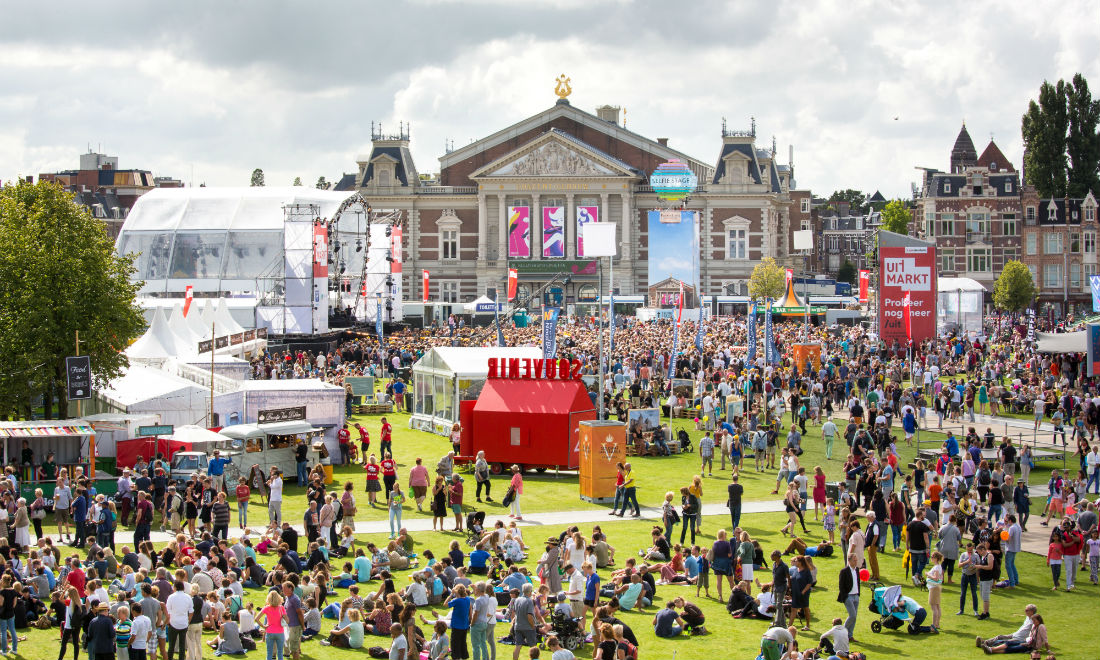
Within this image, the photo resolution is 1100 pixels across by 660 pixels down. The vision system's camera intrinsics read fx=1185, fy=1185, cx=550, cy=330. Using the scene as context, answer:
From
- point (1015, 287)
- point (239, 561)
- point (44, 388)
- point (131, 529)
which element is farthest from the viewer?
point (1015, 287)

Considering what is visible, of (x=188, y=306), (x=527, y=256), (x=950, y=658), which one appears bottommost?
(x=950, y=658)

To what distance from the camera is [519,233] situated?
81938mm

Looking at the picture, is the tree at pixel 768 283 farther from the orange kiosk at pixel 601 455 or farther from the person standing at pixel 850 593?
the person standing at pixel 850 593

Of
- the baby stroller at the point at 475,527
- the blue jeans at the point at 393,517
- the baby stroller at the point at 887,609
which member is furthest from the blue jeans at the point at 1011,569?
the blue jeans at the point at 393,517

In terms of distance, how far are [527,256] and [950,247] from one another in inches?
1167

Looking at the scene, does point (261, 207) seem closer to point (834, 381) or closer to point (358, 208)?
point (358, 208)

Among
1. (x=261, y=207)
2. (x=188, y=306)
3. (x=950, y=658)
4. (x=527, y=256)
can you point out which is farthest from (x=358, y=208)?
(x=950, y=658)

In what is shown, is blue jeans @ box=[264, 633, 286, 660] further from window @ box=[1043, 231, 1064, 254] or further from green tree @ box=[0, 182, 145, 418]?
window @ box=[1043, 231, 1064, 254]

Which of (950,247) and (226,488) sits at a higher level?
(950,247)

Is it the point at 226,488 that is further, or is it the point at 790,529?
the point at 226,488

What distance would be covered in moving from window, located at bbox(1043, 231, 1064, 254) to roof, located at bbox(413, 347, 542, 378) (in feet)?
200

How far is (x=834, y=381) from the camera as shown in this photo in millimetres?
38844

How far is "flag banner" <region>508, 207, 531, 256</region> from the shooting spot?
81.9 m

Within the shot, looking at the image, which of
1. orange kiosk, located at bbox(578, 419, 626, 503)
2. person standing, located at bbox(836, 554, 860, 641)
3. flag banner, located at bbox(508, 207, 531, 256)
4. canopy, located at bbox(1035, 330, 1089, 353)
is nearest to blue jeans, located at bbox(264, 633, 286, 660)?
person standing, located at bbox(836, 554, 860, 641)
